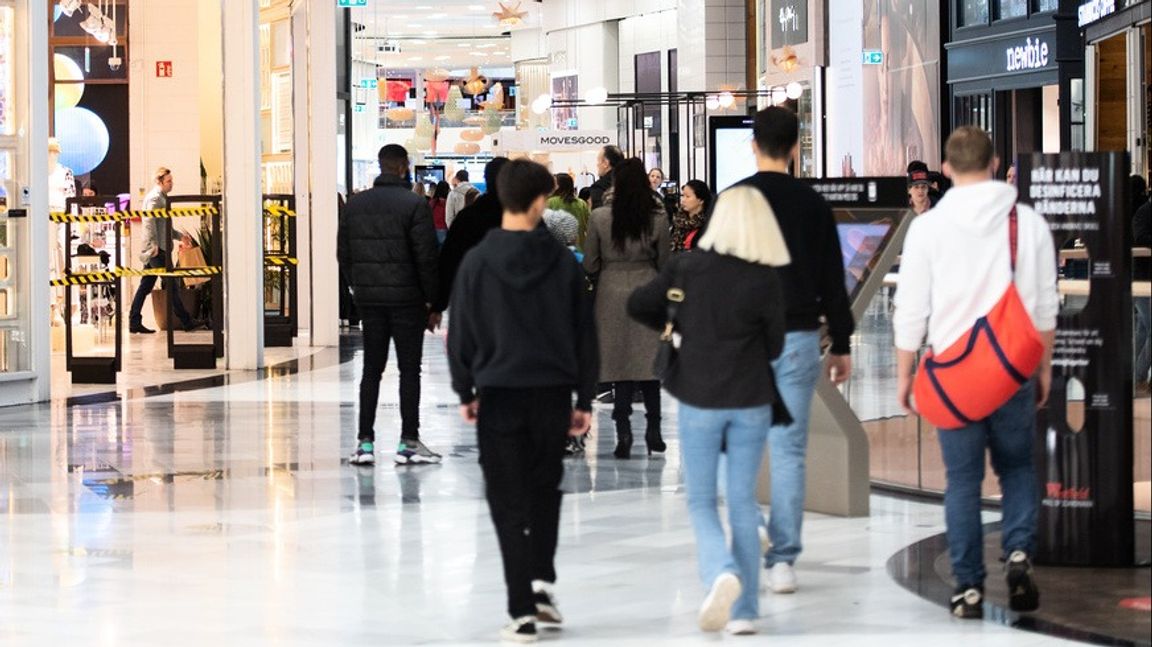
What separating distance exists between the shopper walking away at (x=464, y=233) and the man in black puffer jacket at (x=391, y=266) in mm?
73

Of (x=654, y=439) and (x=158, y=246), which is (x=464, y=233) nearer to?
(x=654, y=439)

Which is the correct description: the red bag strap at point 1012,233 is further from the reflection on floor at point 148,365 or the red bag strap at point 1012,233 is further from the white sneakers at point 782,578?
the reflection on floor at point 148,365

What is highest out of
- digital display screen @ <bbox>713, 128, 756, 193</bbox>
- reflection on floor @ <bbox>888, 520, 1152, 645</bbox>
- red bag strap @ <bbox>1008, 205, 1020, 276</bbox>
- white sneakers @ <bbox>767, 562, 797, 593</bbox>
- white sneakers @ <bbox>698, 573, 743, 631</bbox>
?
digital display screen @ <bbox>713, 128, 756, 193</bbox>

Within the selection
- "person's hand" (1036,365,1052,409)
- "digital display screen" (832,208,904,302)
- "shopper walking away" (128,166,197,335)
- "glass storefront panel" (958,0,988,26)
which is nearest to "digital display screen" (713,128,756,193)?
"glass storefront panel" (958,0,988,26)

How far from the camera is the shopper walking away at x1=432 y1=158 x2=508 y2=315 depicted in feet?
31.8

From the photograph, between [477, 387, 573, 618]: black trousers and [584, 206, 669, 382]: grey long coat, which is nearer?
[477, 387, 573, 618]: black trousers

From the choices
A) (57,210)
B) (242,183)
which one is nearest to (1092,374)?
(242,183)

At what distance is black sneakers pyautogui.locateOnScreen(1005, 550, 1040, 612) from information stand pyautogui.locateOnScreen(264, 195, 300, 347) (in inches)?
516

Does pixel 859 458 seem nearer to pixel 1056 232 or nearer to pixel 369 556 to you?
pixel 1056 232

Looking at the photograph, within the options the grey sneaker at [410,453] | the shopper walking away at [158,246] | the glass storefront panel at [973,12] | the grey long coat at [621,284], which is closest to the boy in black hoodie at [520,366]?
the grey long coat at [621,284]

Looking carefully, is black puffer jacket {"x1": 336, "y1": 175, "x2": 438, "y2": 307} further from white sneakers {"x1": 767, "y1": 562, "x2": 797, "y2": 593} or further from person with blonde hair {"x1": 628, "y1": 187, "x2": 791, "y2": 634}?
person with blonde hair {"x1": 628, "y1": 187, "x2": 791, "y2": 634}

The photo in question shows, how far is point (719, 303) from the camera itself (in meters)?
5.62

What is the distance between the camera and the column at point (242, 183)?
50.9ft

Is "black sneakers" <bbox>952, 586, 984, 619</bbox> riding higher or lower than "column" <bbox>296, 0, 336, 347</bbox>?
lower
